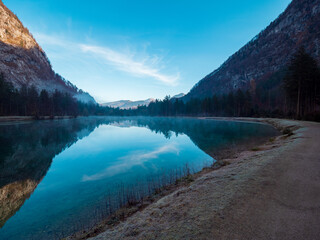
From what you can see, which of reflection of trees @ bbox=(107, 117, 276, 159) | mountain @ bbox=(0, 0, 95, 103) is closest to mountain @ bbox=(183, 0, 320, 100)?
reflection of trees @ bbox=(107, 117, 276, 159)

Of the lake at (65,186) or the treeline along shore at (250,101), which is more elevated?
the treeline along shore at (250,101)

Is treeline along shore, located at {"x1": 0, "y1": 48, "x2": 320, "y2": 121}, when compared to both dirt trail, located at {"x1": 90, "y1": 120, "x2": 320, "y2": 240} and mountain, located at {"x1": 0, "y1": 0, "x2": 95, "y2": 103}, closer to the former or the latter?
dirt trail, located at {"x1": 90, "y1": 120, "x2": 320, "y2": 240}

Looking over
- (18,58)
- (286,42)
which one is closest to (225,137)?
(18,58)

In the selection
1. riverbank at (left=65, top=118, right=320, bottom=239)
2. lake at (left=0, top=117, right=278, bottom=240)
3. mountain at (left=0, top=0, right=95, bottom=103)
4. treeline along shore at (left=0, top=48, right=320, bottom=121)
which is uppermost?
mountain at (left=0, top=0, right=95, bottom=103)

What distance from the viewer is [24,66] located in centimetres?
12975

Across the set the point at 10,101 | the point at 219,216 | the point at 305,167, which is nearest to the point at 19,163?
the point at 219,216

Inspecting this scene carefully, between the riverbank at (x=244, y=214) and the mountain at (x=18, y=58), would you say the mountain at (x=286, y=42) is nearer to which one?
the riverbank at (x=244, y=214)

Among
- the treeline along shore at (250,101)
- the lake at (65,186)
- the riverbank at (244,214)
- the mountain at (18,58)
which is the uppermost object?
the mountain at (18,58)

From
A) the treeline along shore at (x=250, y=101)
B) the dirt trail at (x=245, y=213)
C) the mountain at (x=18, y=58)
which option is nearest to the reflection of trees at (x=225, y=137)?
the dirt trail at (x=245, y=213)

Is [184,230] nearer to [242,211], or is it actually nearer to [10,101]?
[242,211]

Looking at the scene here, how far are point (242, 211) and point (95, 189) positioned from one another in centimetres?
835

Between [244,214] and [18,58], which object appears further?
[18,58]

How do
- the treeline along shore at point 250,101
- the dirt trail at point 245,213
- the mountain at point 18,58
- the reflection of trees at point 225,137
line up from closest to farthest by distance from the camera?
the dirt trail at point 245,213, the reflection of trees at point 225,137, the treeline along shore at point 250,101, the mountain at point 18,58

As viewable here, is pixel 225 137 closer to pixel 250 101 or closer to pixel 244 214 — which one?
pixel 244 214
